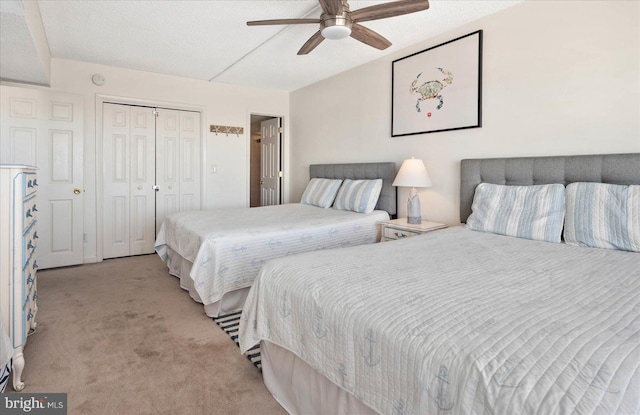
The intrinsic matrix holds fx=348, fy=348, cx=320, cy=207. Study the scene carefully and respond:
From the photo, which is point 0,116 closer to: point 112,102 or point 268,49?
point 112,102

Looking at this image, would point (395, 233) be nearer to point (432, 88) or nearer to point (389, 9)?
point (432, 88)

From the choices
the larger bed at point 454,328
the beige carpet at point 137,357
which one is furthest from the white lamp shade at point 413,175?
the beige carpet at point 137,357

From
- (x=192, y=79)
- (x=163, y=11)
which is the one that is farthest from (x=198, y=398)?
(x=192, y=79)

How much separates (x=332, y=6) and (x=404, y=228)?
184cm

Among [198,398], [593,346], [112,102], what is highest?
[112,102]

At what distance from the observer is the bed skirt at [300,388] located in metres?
1.26

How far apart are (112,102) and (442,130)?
394cm

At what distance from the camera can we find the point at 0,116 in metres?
3.45

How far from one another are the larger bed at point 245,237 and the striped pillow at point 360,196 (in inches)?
3.1

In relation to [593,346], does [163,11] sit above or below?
above

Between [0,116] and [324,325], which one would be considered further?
[0,116]

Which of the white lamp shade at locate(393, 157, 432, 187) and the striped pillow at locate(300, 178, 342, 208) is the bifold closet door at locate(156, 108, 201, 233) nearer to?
the striped pillow at locate(300, 178, 342, 208)

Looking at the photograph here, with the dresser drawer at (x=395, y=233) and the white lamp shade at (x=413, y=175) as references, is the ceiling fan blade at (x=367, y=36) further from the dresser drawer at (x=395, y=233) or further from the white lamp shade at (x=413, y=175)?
the dresser drawer at (x=395, y=233)

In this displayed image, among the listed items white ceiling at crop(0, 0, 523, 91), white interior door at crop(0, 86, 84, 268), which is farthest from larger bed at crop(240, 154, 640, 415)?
white interior door at crop(0, 86, 84, 268)
